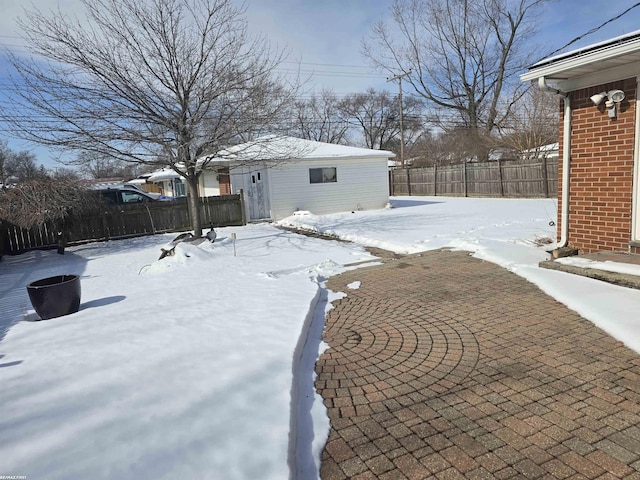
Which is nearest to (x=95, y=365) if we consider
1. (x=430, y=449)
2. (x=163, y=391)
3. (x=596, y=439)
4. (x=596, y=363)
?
(x=163, y=391)

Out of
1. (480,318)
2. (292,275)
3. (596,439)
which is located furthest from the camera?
(292,275)

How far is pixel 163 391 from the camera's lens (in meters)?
2.99

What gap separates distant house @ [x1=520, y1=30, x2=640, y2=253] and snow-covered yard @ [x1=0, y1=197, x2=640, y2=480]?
975mm

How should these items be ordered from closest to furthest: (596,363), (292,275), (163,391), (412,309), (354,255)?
(163,391) → (596,363) → (412,309) → (292,275) → (354,255)

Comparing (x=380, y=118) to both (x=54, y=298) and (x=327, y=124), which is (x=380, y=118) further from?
(x=54, y=298)

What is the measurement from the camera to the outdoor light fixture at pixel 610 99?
532 cm

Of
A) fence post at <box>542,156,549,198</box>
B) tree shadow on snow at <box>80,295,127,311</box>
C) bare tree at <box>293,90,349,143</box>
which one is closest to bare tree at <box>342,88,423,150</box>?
bare tree at <box>293,90,349,143</box>

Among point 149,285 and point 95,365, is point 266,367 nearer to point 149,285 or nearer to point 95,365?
point 95,365

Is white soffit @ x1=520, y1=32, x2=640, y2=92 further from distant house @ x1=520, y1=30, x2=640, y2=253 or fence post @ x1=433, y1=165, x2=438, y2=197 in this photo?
fence post @ x1=433, y1=165, x2=438, y2=197

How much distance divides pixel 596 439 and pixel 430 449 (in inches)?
37.6

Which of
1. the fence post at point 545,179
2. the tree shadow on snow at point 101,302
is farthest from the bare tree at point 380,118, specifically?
the tree shadow on snow at point 101,302

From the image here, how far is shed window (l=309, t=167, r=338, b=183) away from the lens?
17.2 metres

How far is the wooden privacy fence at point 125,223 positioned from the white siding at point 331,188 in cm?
185

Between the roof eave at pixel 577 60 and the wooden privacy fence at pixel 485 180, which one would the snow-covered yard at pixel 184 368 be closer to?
the roof eave at pixel 577 60
